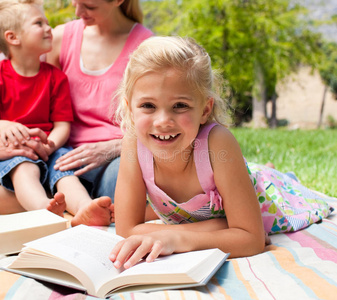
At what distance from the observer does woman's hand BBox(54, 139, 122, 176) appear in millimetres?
2607

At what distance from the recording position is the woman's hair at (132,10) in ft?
9.68

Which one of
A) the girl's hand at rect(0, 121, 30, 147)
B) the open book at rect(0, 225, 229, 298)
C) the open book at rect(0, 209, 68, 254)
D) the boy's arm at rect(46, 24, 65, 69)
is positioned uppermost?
the boy's arm at rect(46, 24, 65, 69)

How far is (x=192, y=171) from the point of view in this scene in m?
1.82

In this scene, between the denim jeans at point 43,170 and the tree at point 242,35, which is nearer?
the denim jeans at point 43,170

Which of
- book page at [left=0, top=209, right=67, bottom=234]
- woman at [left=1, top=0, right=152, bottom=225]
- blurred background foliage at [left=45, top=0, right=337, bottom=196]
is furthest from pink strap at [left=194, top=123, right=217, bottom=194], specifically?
blurred background foliage at [left=45, top=0, right=337, bottom=196]

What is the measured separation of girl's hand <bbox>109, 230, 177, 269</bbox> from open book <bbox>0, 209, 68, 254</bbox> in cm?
59

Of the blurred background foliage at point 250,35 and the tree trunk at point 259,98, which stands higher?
the blurred background foliage at point 250,35

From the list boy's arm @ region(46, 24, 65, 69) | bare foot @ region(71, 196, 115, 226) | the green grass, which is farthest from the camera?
the green grass

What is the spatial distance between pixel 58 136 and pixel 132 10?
1.02 metres

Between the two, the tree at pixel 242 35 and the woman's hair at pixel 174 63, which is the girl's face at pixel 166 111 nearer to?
the woman's hair at pixel 174 63

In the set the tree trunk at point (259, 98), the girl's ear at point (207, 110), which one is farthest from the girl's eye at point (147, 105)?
the tree trunk at point (259, 98)

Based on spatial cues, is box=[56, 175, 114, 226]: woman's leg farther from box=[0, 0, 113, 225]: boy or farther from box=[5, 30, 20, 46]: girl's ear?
box=[5, 30, 20, 46]: girl's ear

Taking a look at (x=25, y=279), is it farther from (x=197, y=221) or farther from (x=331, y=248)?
(x=331, y=248)

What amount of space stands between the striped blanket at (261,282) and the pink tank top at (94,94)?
144cm
